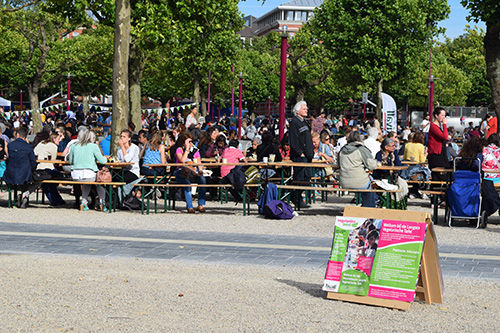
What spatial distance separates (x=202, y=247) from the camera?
402 inches

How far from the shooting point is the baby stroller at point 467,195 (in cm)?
1245

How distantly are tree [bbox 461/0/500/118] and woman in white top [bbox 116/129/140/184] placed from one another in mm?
13713

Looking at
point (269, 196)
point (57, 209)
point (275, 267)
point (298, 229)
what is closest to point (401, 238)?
point (275, 267)

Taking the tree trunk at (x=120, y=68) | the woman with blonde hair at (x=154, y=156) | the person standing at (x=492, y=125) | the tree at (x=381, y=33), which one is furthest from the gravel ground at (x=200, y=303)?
the tree at (x=381, y=33)

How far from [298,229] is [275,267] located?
3.35 m

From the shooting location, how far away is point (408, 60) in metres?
48.2

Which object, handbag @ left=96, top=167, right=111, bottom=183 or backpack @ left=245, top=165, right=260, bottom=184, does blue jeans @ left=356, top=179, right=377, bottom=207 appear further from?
handbag @ left=96, top=167, right=111, bottom=183

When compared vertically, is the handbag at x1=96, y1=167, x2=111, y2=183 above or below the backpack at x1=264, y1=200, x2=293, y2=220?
above

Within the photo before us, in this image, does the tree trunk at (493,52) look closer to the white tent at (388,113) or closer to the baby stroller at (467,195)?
the white tent at (388,113)

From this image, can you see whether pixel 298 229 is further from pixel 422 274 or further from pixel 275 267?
pixel 422 274

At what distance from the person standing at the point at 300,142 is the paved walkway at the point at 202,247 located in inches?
121

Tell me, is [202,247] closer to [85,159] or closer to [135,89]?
[85,159]

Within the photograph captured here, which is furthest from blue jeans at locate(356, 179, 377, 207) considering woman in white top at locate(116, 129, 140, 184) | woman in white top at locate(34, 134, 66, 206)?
woman in white top at locate(34, 134, 66, 206)

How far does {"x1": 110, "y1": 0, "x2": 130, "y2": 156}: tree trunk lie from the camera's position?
53.6 ft
